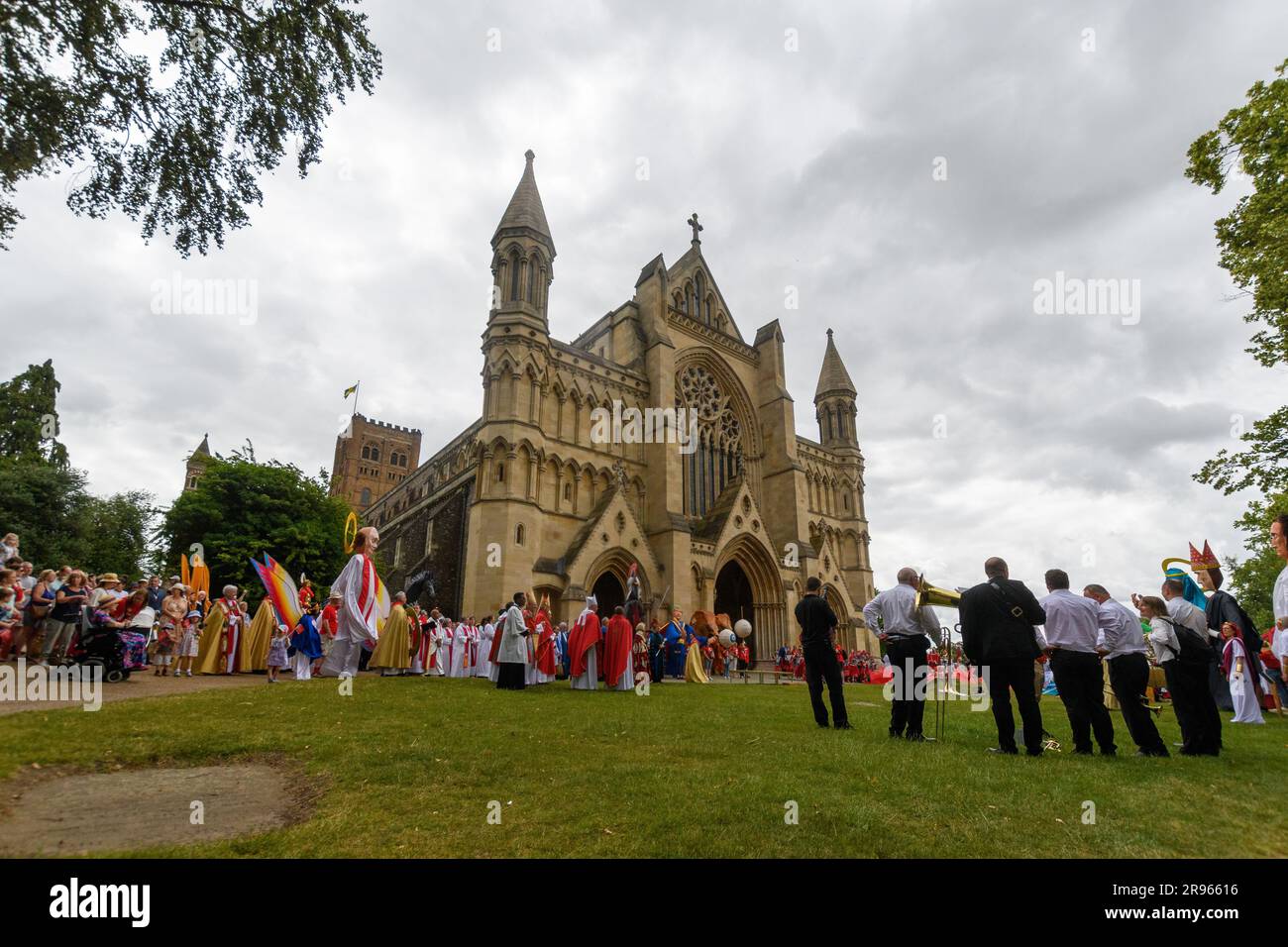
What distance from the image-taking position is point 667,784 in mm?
4777

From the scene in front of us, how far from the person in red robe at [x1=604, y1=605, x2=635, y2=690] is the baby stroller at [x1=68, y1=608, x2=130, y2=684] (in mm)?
9385

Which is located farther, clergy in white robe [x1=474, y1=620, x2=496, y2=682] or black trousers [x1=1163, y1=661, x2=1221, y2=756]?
clergy in white robe [x1=474, y1=620, x2=496, y2=682]

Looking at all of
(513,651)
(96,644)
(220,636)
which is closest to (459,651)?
(513,651)

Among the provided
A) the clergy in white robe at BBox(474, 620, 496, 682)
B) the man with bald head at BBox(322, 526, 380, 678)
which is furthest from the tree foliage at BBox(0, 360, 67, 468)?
the man with bald head at BBox(322, 526, 380, 678)

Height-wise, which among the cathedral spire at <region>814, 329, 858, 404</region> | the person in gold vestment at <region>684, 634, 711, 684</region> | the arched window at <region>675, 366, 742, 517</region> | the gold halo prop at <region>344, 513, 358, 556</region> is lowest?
the person in gold vestment at <region>684, 634, 711, 684</region>

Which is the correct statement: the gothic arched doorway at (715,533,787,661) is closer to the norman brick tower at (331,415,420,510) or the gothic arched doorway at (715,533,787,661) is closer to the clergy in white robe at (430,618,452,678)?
the clergy in white robe at (430,618,452,678)

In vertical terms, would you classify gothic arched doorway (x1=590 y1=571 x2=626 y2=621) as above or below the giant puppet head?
below

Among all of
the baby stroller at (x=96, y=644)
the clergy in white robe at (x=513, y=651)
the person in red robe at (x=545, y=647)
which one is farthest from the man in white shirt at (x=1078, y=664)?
the baby stroller at (x=96, y=644)

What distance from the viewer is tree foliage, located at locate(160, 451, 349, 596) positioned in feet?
89.8

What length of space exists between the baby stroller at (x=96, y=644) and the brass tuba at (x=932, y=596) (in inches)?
516

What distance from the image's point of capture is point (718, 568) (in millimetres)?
29719

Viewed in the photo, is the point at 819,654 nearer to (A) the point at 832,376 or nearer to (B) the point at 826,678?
(B) the point at 826,678
